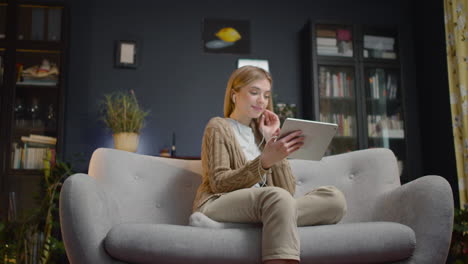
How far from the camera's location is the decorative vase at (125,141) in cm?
366

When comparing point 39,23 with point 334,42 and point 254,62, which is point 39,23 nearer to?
point 254,62

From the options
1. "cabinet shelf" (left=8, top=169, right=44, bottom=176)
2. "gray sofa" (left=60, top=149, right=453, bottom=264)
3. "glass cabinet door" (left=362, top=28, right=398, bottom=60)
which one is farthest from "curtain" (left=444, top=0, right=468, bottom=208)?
"cabinet shelf" (left=8, top=169, right=44, bottom=176)

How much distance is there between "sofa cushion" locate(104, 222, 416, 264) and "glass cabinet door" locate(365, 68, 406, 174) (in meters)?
2.72

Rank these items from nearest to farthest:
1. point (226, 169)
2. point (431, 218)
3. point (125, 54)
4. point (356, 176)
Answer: point (431, 218), point (226, 169), point (356, 176), point (125, 54)

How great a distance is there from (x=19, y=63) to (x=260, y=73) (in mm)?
2539

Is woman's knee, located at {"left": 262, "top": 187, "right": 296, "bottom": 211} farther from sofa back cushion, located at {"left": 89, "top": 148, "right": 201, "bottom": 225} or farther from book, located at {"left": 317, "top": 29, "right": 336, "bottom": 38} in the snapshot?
book, located at {"left": 317, "top": 29, "right": 336, "bottom": 38}

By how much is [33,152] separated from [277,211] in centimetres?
281

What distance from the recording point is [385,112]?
4.27 meters

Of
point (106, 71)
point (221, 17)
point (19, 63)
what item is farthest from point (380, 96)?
point (19, 63)

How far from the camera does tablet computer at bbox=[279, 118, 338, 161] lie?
1667 mm

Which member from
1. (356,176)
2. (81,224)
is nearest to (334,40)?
(356,176)

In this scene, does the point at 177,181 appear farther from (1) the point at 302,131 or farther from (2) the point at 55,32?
(2) the point at 55,32

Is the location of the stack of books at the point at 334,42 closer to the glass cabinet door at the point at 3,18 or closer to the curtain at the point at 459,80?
the curtain at the point at 459,80

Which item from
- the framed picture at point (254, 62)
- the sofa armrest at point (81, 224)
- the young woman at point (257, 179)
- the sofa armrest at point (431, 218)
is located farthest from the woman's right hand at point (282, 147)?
the framed picture at point (254, 62)
